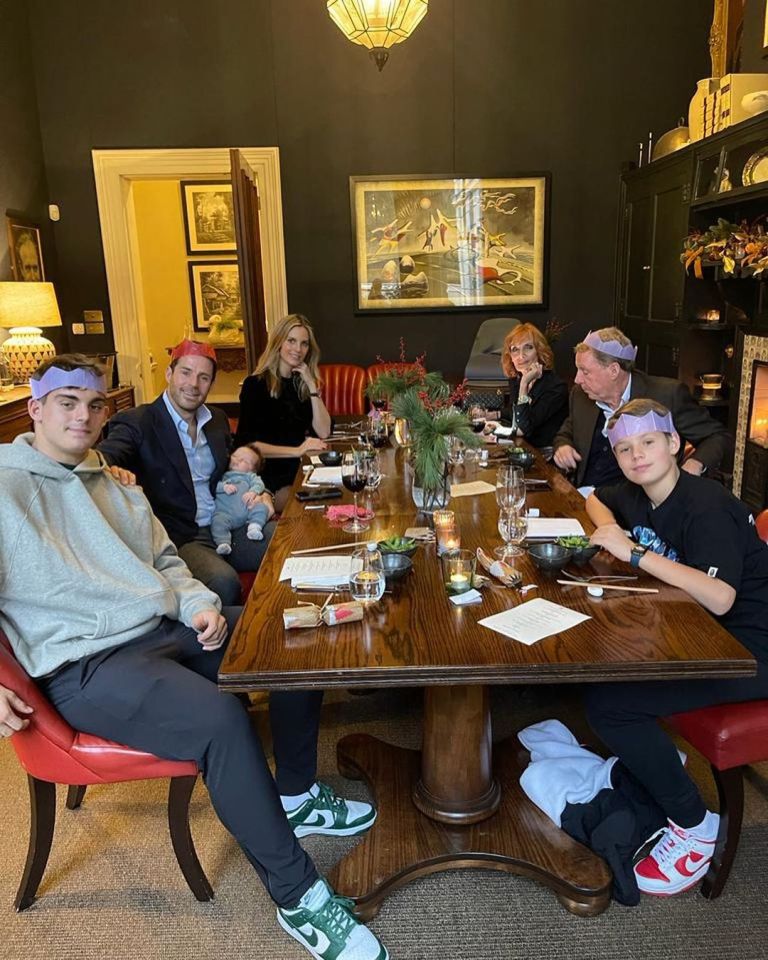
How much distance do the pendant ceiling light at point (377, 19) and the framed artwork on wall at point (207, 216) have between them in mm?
3725

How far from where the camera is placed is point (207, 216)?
25.4 ft

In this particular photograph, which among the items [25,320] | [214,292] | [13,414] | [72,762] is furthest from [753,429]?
[214,292]

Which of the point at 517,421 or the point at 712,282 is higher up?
the point at 712,282

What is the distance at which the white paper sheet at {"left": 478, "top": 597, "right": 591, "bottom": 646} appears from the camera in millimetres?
1488

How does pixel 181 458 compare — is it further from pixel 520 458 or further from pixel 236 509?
pixel 520 458

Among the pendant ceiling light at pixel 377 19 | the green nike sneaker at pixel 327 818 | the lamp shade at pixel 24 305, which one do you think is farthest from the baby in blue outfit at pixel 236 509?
the pendant ceiling light at pixel 377 19

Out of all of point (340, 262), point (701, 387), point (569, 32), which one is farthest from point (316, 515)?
point (569, 32)

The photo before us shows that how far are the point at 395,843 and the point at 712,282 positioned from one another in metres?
4.18

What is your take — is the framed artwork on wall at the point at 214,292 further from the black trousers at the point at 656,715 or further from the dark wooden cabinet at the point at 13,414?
the black trousers at the point at 656,715

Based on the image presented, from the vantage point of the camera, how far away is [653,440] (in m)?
1.84

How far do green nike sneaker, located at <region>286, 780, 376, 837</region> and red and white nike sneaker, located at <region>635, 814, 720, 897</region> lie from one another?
0.72 metres

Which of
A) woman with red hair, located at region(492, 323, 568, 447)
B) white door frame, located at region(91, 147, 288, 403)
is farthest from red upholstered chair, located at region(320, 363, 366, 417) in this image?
woman with red hair, located at region(492, 323, 568, 447)

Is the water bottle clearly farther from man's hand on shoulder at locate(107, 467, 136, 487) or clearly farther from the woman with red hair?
the woman with red hair

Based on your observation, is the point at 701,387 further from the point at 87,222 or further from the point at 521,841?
the point at 87,222
